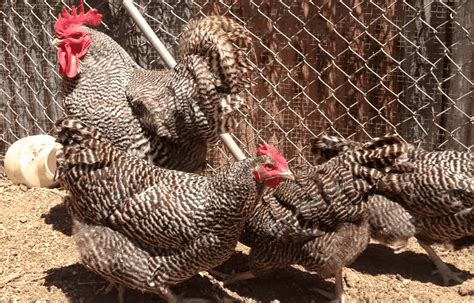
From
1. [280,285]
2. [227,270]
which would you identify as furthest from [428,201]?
[227,270]

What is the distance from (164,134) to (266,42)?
3.66ft

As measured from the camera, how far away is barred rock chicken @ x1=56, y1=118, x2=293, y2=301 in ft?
10.1

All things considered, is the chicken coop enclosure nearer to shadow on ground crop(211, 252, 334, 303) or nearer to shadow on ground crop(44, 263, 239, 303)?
shadow on ground crop(211, 252, 334, 303)

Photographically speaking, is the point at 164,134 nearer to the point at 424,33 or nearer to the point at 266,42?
the point at 266,42

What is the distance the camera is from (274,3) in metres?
4.10

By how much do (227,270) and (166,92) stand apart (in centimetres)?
124

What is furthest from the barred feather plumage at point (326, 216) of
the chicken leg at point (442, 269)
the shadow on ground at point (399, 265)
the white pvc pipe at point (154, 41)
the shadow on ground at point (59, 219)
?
the shadow on ground at point (59, 219)

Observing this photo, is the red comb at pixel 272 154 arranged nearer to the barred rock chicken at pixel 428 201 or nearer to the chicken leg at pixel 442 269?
the barred rock chicken at pixel 428 201

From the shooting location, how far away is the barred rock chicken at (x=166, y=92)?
361 cm

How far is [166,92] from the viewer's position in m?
3.68

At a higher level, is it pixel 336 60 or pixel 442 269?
pixel 336 60

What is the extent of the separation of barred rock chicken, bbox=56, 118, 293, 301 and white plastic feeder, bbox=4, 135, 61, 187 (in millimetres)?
1496

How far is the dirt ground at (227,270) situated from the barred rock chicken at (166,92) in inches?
33.4

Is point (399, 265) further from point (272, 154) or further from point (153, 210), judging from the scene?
point (153, 210)
